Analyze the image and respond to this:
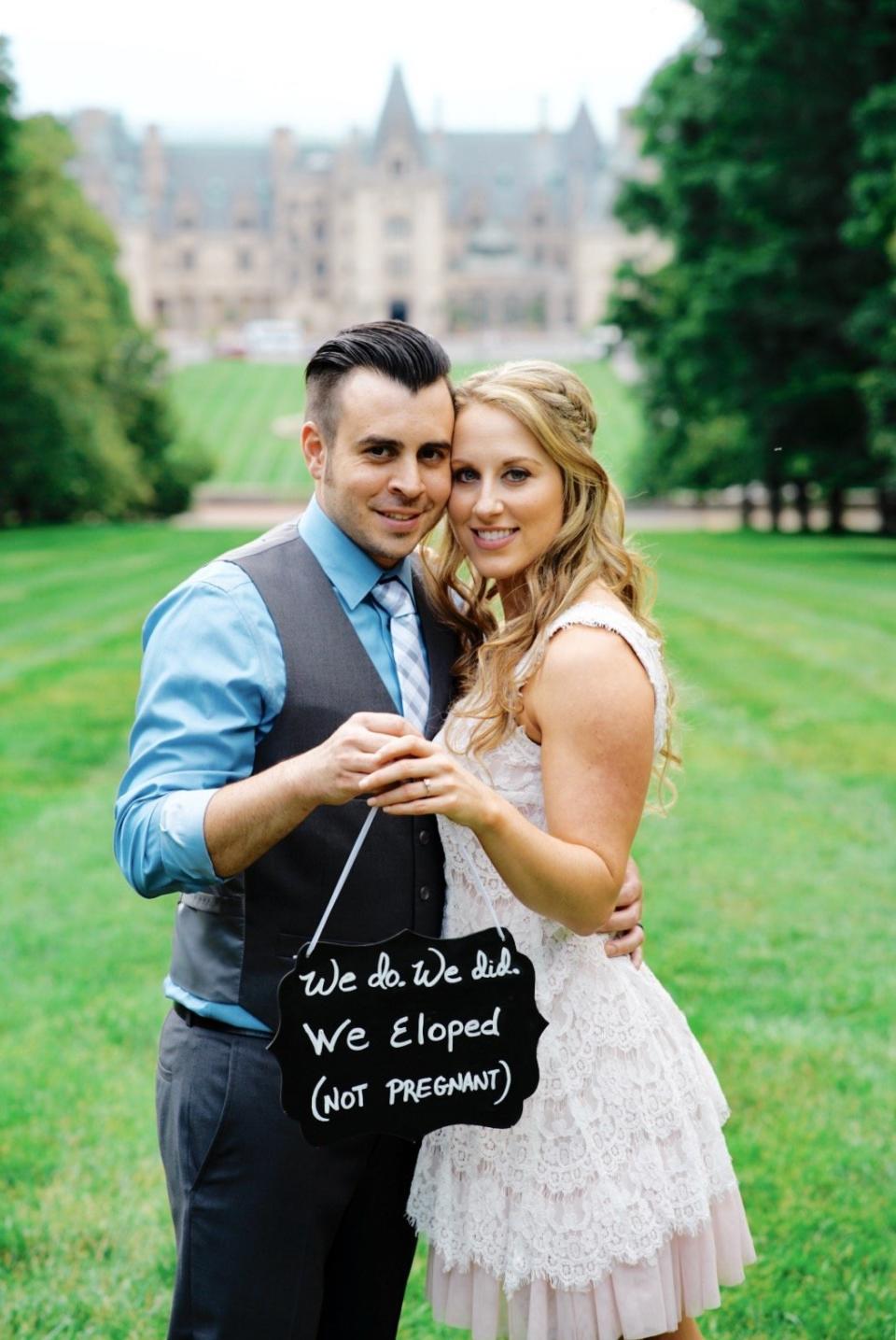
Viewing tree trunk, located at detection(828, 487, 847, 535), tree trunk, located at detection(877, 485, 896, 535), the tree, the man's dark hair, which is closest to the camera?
the man's dark hair

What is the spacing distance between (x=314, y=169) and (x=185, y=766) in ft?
360

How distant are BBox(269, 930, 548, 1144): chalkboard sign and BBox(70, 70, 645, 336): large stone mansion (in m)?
99.2

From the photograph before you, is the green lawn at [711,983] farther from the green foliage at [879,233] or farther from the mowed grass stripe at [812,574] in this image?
the green foliage at [879,233]

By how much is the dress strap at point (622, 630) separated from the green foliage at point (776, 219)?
19.6 metres

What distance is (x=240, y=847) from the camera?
2035mm

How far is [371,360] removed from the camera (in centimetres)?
230

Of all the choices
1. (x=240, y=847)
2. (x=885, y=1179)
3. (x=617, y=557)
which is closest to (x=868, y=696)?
(x=885, y=1179)

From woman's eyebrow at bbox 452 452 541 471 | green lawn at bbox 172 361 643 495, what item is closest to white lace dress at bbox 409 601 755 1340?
woman's eyebrow at bbox 452 452 541 471

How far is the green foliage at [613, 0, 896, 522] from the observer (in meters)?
22.6

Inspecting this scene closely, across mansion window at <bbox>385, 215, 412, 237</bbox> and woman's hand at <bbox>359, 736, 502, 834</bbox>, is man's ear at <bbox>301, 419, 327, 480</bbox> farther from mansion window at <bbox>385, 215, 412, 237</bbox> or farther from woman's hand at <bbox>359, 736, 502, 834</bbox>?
mansion window at <bbox>385, 215, 412, 237</bbox>

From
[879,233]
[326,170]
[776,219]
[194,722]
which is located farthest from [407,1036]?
[326,170]

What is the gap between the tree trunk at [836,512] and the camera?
31.4 m

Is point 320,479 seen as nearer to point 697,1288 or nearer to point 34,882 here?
point 697,1288

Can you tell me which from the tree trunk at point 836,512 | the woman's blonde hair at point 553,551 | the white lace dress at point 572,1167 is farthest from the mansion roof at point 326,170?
the white lace dress at point 572,1167
